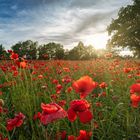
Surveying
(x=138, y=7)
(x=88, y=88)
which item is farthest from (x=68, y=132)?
(x=138, y=7)

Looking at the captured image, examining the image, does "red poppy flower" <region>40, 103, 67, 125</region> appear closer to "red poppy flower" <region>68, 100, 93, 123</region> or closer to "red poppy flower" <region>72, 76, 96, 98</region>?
"red poppy flower" <region>68, 100, 93, 123</region>

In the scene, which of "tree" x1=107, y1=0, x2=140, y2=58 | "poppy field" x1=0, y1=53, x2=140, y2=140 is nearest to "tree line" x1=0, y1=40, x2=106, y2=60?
"tree" x1=107, y1=0, x2=140, y2=58

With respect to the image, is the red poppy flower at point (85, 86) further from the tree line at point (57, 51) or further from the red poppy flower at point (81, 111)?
the tree line at point (57, 51)

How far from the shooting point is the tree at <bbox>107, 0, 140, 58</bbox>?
26.7 metres

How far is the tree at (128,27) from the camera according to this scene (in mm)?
26672

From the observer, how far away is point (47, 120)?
1.09 m

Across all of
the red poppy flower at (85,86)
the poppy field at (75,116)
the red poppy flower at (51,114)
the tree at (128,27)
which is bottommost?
the poppy field at (75,116)

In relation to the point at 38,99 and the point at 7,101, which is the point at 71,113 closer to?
the point at 38,99

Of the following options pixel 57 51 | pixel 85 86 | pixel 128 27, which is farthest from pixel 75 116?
pixel 57 51

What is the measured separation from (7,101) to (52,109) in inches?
119

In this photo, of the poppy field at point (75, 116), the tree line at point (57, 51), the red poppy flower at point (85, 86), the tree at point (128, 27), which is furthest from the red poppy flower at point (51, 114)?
the tree line at point (57, 51)

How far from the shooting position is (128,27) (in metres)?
27.4

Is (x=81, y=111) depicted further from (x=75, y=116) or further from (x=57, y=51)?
(x=57, y=51)

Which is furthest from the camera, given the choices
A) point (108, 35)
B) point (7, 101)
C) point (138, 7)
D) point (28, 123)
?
point (108, 35)
